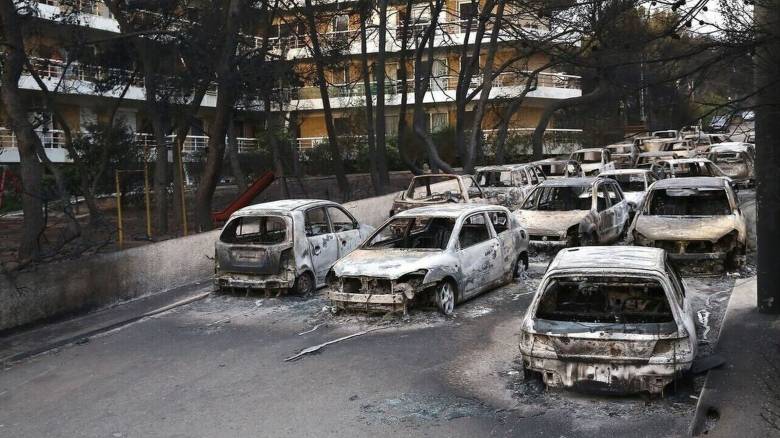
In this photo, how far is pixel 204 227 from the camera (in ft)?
66.5

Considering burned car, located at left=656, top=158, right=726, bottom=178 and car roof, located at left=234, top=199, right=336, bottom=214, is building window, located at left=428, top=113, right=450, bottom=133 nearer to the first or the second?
burned car, located at left=656, top=158, right=726, bottom=178

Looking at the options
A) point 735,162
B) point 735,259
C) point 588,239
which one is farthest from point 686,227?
point 735,162

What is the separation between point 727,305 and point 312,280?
6.21m

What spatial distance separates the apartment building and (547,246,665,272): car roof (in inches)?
753

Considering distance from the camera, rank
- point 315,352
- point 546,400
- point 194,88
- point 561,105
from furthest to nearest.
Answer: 1. point 561,105
2. point 194,88
3. point 315,352
4. point 546,400

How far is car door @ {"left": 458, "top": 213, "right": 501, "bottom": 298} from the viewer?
11.3m

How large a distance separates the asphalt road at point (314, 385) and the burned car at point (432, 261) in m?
0.29

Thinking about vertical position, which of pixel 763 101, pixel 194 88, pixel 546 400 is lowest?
pixel 546 400

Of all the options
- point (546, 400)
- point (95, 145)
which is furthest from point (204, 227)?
point (546, 400)

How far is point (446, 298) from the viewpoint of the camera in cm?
1074

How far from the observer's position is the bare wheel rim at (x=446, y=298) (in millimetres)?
10641

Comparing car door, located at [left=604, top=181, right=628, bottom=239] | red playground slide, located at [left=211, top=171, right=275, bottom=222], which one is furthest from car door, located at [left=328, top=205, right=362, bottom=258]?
red playground slide, located at [left=211, top=171, right=275, bottom=222]

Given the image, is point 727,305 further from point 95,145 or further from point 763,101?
point 95,145

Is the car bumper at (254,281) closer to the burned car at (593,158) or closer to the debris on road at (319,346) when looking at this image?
the debris on road at (319,346)
